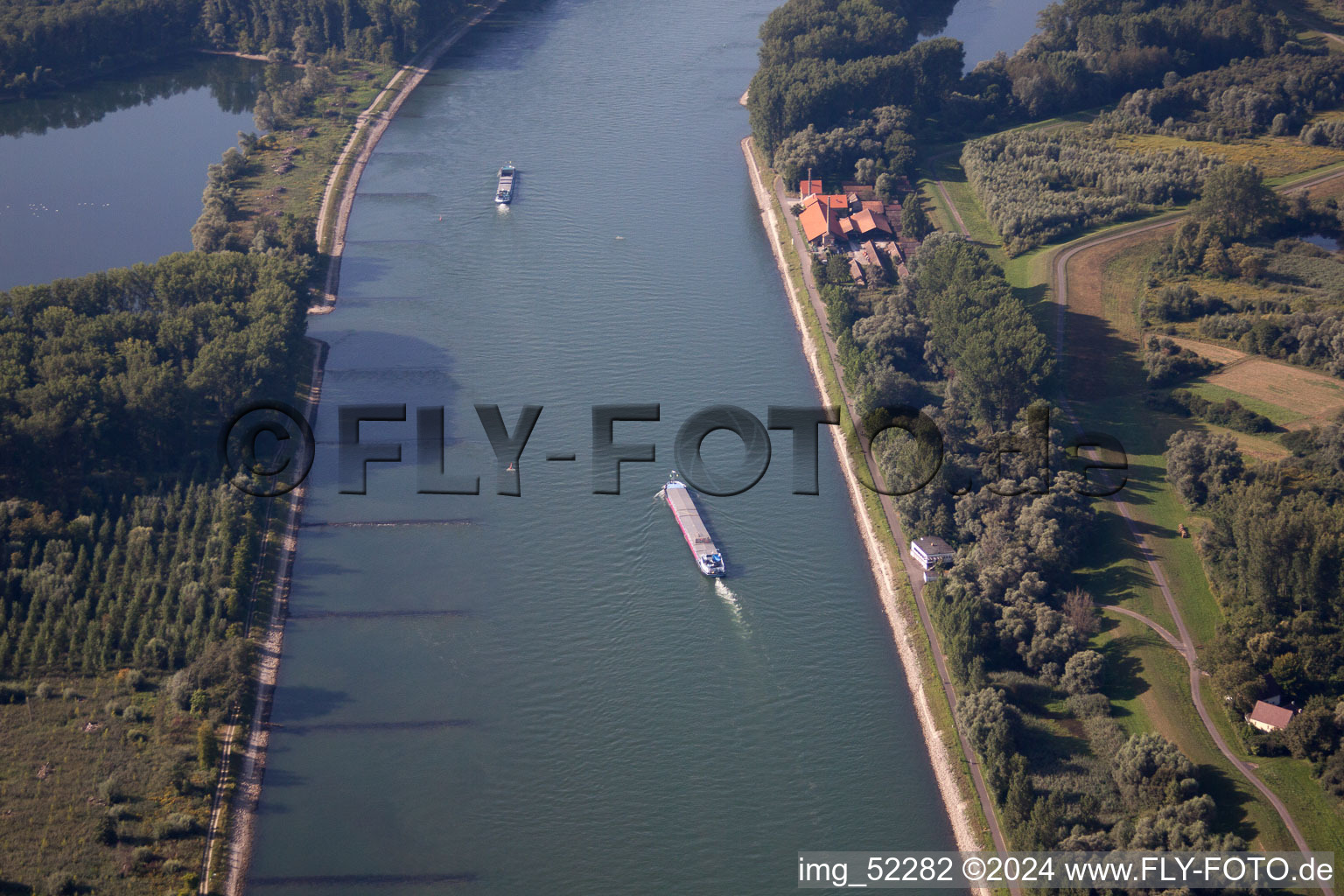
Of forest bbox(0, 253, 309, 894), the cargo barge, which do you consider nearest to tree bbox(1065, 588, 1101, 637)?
the cargo barge

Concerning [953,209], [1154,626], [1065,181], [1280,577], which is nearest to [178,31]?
[953,209]

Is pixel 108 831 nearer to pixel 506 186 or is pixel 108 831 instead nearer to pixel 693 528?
pixel 693 528

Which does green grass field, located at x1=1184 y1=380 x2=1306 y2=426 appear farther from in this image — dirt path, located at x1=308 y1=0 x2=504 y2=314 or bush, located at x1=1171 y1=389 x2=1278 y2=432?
dirt path, located at x1=308 y1=0 x2=504 y2=314

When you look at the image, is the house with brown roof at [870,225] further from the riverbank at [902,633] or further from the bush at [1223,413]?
the bush at [1223,413]

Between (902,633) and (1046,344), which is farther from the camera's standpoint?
(1046,344)

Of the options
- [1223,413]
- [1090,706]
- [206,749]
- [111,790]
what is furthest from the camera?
[1223,413]

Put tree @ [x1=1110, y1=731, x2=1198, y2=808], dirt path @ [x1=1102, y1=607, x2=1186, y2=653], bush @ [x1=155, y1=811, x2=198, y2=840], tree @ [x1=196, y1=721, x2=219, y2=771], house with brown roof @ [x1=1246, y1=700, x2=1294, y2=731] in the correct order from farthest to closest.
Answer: dirt path @ [x1=1102, y1=607, x2=1186, y2=653]
tree @ [x1=196, y1=721, x2=219, y2=771]
house with brown roof @ [x1=1246, y1=700, x2=1294, y2=731]
bush @ [x1=155, y1=811, x2=198, y2=840]
tree @ [x1=1110, y1=731, x2=1198, y2=808]

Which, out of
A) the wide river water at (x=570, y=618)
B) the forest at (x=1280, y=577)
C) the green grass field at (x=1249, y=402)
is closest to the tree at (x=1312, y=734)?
the forest at (x=1280, y=577)
